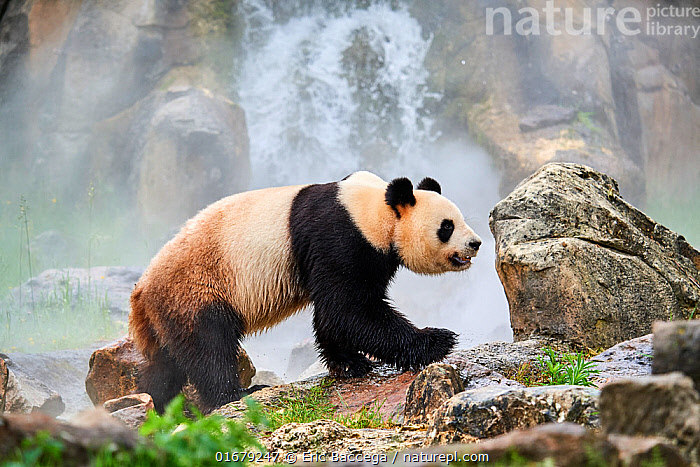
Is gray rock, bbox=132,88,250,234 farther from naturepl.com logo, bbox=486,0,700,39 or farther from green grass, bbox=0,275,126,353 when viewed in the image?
naturepl.com logo, bbox=486,0,700,39

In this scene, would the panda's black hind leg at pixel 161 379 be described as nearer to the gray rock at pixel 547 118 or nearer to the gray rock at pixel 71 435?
the gray rock at pixel 71 435

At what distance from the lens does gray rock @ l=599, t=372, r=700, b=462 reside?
1.91m

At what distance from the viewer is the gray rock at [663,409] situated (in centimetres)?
191

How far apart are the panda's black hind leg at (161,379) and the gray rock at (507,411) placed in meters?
2.75

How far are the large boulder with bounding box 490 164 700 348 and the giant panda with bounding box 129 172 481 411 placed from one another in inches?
21.2

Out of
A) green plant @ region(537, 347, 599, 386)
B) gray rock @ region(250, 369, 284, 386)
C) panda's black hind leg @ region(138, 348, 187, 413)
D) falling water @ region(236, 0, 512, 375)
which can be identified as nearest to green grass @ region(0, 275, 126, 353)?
gray rock @ region(250, 369, 284, 386)

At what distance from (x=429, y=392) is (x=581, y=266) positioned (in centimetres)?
191

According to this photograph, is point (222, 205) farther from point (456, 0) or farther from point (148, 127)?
point (456, 0)

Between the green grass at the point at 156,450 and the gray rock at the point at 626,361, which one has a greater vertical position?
the green grass at the point at 156,450

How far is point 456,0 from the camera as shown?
1598 cm

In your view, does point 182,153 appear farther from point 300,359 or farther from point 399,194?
point 399,194

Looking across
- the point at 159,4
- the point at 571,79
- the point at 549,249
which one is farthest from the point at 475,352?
the point at 159,4

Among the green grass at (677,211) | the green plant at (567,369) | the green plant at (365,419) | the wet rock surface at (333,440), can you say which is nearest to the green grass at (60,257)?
the green plant at (365,419)

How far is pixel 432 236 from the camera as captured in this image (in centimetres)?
486
